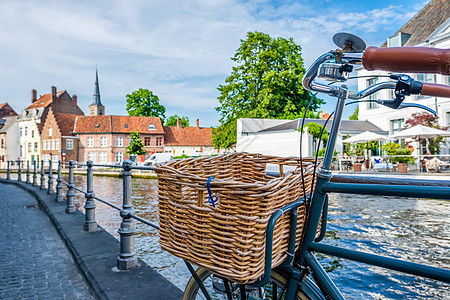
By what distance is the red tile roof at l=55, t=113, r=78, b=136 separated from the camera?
5150 centimetres

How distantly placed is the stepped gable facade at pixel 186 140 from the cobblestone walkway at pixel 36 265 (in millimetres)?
49816

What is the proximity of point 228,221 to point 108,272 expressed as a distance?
7.20 ft

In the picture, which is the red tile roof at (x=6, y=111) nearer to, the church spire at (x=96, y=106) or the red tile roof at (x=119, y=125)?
the church spire at (x=96, y=106)

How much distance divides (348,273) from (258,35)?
2852 cm

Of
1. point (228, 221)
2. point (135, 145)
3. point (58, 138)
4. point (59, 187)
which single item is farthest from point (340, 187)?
point (58, 138)

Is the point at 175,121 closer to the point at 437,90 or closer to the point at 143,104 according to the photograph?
the point at 143,104

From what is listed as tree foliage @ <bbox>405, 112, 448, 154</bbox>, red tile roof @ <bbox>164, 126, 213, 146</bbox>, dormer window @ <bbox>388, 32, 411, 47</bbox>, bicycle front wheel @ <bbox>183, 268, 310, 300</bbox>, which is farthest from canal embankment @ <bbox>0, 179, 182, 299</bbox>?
red tile roof @ <bbox>164, 126, 213, 146</bbox>

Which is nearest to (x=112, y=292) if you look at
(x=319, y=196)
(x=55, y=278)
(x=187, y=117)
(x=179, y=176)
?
(x=55, y=278)

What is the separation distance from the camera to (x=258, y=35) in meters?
30.6

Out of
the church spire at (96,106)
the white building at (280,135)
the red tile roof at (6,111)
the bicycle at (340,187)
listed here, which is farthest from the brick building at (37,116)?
the bicycle at (340,187)

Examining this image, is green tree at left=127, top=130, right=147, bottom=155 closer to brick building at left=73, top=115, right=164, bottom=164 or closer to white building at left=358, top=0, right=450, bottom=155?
brick building at left=73, top=115, right=164, bottom=164

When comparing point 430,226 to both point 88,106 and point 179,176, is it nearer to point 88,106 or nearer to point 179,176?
point 179,176

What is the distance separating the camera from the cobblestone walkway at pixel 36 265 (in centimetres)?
291

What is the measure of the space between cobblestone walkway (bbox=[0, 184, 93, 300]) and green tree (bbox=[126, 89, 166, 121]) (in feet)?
153
